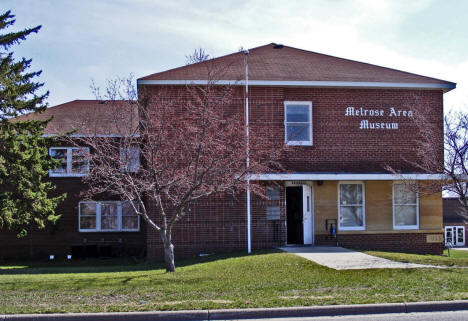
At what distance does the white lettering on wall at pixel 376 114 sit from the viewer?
1812cm

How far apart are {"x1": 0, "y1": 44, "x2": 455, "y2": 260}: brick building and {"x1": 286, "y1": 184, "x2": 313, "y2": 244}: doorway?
0.04m

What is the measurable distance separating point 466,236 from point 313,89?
3861 cm

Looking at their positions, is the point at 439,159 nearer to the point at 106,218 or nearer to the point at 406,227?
the point at 406,227

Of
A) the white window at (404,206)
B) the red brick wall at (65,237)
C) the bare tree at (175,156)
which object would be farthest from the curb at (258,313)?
the red brick wall at (65,237)

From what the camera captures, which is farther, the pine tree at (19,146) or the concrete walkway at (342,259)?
the pine tree at (19,146)

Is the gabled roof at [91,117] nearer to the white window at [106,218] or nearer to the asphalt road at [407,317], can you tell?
the white window at [106,218]

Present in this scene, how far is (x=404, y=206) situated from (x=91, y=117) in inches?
495

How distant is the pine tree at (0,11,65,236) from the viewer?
17875 mm

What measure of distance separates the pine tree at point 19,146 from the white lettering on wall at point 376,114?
1144 centimetres

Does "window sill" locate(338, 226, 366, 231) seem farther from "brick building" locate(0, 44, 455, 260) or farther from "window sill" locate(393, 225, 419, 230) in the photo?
"window sill" locate(393, 225, 419, 230)

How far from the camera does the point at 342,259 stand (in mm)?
13883

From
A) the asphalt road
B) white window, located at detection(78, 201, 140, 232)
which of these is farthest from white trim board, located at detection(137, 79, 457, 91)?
the asphalt road

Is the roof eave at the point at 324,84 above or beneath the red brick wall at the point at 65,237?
above

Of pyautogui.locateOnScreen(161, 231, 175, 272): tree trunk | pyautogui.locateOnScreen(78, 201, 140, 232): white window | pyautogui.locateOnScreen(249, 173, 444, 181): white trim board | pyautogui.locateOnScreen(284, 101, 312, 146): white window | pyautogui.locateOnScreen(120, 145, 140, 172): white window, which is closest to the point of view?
pyautogui.locateOnScreen(120, 145, 140, 172): white window
